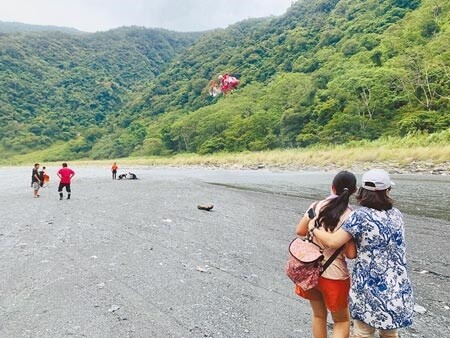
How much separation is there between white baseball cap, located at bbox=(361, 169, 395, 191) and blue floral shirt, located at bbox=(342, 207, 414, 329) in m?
0.17

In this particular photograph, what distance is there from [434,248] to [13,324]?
7861mm

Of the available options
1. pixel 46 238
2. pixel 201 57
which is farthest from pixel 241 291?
pixel 201 57

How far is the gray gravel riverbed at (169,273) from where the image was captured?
5.12m

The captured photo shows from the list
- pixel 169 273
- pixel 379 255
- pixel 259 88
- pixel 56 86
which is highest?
pixel 56 86

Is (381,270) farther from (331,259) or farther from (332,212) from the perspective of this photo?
(332,212)

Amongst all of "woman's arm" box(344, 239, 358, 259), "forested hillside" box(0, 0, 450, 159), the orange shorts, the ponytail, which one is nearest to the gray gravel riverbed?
the orange shorts

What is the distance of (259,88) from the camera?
9138cm

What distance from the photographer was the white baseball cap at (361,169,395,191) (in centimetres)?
322

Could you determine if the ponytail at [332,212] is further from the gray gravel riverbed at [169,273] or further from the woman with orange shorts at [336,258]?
the gray gravel riverbed at [169,273]

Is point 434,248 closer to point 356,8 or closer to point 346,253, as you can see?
point 346,253

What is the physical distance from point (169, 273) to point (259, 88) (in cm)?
8684

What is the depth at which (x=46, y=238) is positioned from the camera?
1007 centimetres

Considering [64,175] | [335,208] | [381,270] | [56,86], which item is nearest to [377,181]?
[335,208]

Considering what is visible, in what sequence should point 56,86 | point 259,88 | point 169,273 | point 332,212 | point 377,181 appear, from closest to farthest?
point 377,181, point 332,212, point 169,273, point 259,88, point 56,86
